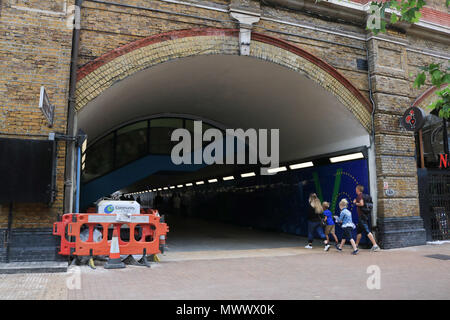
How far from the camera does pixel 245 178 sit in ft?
58.5

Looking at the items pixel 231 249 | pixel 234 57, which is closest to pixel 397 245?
pixel 231 249

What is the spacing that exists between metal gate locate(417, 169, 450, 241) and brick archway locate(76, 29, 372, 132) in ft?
9.15

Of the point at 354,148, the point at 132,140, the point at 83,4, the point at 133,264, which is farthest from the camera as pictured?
the point at 132,140

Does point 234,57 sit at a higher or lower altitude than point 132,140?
higher

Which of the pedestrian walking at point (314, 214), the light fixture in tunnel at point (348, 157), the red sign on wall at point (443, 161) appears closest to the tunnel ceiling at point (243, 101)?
the light fixture in tunnel at point (348, 157)

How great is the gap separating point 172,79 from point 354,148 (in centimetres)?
603

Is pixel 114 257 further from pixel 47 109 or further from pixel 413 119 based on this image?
pixel 413 119

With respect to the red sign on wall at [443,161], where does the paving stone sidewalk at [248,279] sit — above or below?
below

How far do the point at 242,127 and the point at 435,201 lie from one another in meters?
7.67

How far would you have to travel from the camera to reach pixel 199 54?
30.5 ft

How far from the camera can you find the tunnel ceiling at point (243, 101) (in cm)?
988

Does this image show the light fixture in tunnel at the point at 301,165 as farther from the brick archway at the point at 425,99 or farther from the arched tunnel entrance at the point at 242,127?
the brick archway at the point at 425,99

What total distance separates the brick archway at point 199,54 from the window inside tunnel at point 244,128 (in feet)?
0.82

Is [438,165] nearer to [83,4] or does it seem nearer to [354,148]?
[354,148]
